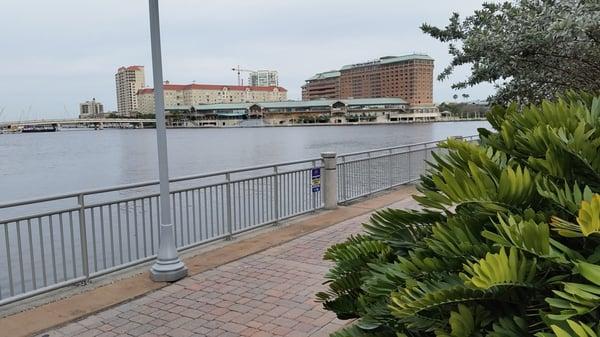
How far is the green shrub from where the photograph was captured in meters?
1.47

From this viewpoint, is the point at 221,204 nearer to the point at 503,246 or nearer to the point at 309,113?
the point at 503,246

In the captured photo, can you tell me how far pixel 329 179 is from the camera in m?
9.66

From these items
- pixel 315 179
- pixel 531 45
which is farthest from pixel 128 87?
pixel 531 45

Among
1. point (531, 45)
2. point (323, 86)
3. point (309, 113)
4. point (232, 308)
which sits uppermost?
point (323, 86)

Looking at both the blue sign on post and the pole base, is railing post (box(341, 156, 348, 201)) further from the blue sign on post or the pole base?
the pole base

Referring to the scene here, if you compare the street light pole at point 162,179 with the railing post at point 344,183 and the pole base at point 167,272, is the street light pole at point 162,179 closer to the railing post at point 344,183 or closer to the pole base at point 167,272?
the pole base at point 167,272

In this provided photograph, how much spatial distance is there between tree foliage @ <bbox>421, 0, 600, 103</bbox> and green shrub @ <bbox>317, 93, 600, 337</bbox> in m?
3.62

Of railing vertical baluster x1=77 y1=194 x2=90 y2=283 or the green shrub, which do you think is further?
railing vertical baluster x1=77 y1=194 x2=90 y2=283

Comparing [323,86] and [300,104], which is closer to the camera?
[300,104]

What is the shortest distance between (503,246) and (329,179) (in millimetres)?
8146

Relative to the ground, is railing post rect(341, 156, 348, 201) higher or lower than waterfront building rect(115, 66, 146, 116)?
lower

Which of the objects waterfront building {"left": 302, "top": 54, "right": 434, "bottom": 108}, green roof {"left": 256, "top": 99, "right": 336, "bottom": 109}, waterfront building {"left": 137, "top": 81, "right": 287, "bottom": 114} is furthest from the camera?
waterfront building {"left": 137, "top": 81, "right": 287, "bottom": 114}

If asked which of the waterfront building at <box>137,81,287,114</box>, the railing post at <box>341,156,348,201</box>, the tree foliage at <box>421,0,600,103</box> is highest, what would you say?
the waterfront building at <box>137,81,287,114</box>

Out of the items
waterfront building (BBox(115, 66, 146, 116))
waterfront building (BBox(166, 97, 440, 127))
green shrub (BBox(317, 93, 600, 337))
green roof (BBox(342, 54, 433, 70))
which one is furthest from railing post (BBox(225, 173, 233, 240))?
waterfront building (BBox(166, 97, 440, 127))
